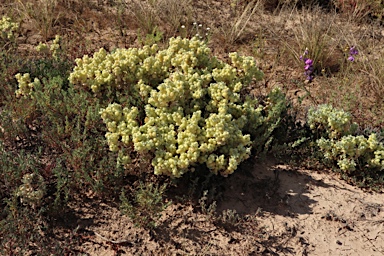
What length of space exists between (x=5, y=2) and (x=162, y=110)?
4170mm

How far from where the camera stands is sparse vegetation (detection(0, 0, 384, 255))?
3473 millimetres

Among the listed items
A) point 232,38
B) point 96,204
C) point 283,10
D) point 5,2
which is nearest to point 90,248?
point 96,204

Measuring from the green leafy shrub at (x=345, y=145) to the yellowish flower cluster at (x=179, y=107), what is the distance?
0.74m

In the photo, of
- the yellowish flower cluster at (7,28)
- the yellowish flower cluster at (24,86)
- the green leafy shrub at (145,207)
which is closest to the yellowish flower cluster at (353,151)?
the green leafy shrub at (145,207)

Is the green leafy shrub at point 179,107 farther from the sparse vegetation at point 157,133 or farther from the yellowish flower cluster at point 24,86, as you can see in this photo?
the yellowish flower cluster at point 24,86

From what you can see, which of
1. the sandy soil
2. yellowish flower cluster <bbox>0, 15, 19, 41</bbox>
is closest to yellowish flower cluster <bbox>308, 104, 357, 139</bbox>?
the sandy soil

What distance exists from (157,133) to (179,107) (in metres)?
0.32

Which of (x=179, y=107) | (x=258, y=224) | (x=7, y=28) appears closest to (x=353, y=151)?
(x=258, y=224)

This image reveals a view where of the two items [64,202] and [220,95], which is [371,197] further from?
[64,202]

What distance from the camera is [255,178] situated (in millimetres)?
4113

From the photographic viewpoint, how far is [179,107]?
3.76 metres

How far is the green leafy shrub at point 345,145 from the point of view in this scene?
13.5 ft

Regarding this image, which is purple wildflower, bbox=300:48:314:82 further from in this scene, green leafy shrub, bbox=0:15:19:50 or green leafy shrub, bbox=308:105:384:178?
green leafy shrub, bbox=0:15:19:50

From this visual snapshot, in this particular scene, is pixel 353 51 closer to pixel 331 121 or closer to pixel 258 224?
pixel 331 121
